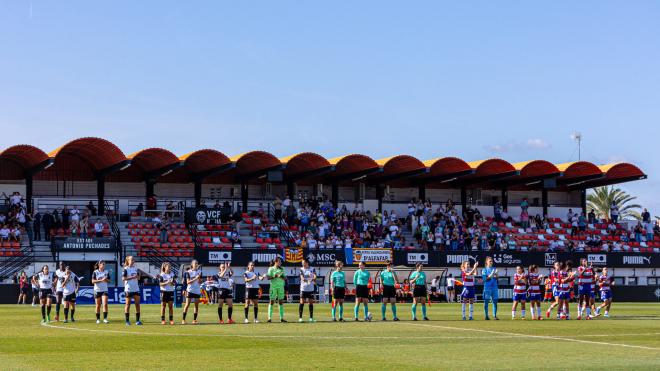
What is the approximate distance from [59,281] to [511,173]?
142 ft

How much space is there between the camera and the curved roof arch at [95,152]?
195 ft

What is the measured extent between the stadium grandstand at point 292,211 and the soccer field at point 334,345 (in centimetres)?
2352

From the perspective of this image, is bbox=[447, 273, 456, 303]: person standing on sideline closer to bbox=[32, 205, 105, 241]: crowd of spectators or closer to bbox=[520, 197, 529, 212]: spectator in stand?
bbox=[520, 197, 529, 212]: spectator in stand

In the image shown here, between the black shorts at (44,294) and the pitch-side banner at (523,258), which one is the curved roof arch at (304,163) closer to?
the pitch-side banner at (523,258)

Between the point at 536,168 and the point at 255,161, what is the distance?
824 inches

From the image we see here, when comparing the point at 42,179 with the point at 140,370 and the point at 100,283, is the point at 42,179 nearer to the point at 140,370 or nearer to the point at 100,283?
the point at 100,283

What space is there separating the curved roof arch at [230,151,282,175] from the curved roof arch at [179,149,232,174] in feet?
3.14

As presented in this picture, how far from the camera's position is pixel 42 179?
64.9 m

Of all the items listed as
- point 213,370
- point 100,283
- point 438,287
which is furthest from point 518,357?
point 438,287

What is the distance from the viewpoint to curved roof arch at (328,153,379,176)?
65625 mm

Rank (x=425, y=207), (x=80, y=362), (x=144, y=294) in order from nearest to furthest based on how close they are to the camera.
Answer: (x=80, y=362) → (x=144, y=294) → (x=425, y=207)

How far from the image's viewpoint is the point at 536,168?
7144cm

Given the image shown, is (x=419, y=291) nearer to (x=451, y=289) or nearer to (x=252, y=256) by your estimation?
(x=451, y=289)

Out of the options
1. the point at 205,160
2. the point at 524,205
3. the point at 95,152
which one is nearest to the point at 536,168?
the point at 524,205
